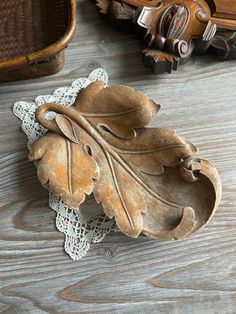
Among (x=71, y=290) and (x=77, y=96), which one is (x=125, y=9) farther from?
(x=71, y=290)

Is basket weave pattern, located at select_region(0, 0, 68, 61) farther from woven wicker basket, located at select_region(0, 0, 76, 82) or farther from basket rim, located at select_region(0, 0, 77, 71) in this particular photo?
basket rim, located at select_region(0, 0, 77, 71)

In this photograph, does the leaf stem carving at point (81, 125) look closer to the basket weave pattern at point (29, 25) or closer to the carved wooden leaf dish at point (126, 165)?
the carved wooden leaf dish at point (126, 165)

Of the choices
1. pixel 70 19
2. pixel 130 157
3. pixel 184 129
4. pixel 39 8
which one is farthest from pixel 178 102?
pixel 39 8

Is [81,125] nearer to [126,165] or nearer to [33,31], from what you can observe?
[126,165]

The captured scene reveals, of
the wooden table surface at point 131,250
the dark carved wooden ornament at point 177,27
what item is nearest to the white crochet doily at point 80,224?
the wooden table surface at point 131,250

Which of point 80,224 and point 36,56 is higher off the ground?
point 36,56

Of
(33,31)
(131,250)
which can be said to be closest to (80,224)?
(131,250)

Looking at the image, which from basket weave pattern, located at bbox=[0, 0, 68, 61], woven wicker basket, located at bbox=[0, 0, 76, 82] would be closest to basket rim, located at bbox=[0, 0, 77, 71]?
woven wicker basket, located at bbox=[0, 0, 76, 82]
